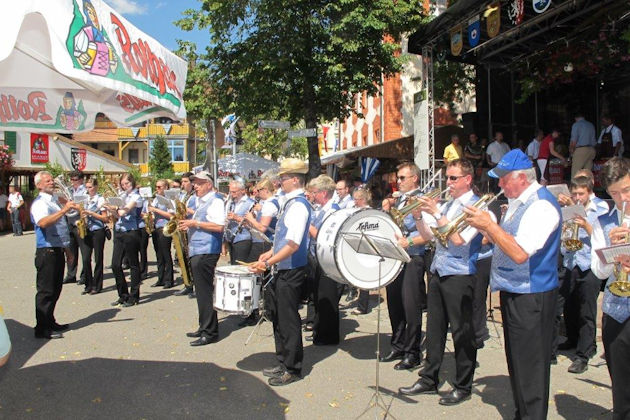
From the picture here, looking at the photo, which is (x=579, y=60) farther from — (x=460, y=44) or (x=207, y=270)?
(x=207, y=270)

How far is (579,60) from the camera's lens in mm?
11812

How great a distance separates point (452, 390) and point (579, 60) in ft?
32.8

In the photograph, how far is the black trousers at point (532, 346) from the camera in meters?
3.48

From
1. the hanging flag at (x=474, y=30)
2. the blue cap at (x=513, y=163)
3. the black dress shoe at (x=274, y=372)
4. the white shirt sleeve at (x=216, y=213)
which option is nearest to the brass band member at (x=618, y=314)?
the blue cap at (x=513, y=163)

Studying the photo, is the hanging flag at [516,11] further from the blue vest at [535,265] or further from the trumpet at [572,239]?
the blue vest at [535,265]

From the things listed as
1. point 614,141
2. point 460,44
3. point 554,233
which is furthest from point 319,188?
point 614,141

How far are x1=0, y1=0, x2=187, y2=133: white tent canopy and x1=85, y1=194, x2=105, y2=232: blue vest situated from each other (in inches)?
187

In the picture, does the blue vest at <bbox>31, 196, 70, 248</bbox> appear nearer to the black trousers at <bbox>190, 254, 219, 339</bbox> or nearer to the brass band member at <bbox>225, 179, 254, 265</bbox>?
the black trousers at <bbox>190, 254, 219, 339</bbox>

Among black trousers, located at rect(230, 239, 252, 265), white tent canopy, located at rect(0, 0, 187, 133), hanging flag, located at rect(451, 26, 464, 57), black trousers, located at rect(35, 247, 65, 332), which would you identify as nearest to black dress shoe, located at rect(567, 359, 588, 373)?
white tent canopy, located at rect(0, 0, 187, 133)

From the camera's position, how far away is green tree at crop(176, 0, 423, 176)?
14773 millimetres

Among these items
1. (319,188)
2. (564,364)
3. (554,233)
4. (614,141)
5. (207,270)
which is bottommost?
(564,364)

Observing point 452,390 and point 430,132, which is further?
point 430,132

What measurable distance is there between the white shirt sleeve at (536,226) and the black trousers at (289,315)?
228cm

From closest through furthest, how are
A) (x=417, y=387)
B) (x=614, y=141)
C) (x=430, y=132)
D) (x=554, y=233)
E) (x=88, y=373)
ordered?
1. (x=554, y=233)
2. (x=417, y=387)
3. (x=88, y=373)
4. (x=614, y=141)
5. (x=430, y=132)
